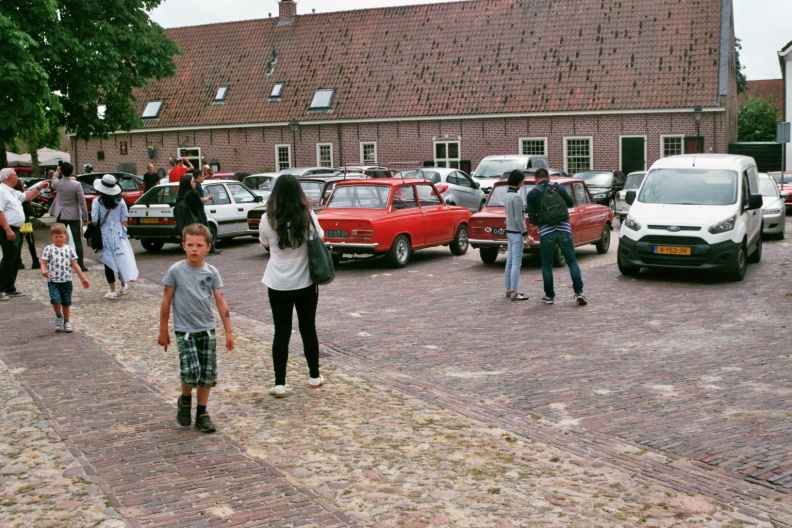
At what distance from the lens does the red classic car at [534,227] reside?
16141 millimetres

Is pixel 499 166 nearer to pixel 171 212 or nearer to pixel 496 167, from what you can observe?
pixel 496 167

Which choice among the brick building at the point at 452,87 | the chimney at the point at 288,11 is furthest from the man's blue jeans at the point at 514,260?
the chimney at the point at 288,11

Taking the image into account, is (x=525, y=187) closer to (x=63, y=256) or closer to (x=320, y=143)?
(x=63, y=256)

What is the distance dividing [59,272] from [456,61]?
3146 centimetres

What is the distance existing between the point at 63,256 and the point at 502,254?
9.83 meters

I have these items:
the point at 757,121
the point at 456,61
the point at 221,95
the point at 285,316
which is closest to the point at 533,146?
the point at 456,61

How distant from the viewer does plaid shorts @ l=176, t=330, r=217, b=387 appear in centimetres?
649

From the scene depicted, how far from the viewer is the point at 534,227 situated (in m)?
16.2

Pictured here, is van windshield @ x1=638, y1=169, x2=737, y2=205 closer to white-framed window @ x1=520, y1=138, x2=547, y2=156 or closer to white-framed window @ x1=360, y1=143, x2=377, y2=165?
white-framed window @ x1=520, y1=138, x2=547, y2=156

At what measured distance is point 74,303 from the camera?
12914 mm

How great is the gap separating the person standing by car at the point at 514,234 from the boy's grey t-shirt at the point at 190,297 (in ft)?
21.5

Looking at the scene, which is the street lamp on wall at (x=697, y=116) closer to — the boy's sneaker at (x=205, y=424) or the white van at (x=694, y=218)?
the white van at (x=694, y=218)

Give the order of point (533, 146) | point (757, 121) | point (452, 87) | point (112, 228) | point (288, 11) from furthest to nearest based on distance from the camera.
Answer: point (757, 121), point (288, 11), point (452, 87), point (533, 146), point (112, 228)

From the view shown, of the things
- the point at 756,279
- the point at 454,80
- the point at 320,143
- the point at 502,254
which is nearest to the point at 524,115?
the point at 454,80
